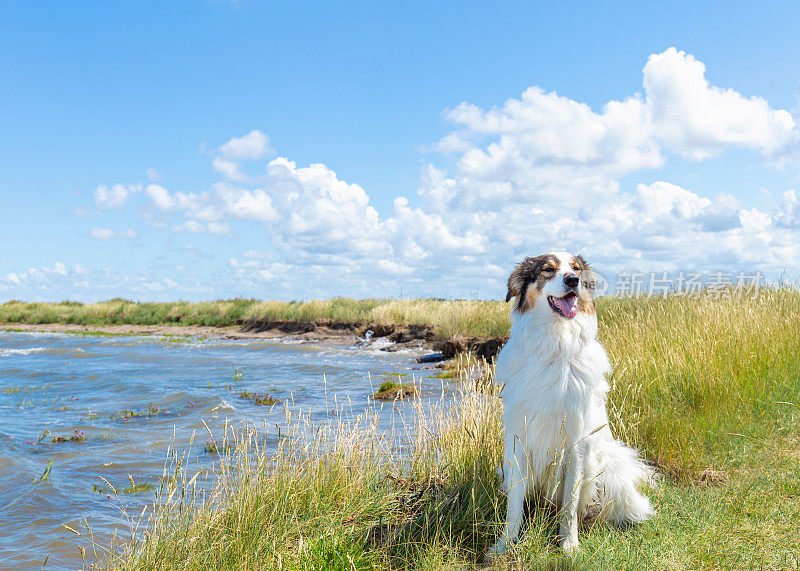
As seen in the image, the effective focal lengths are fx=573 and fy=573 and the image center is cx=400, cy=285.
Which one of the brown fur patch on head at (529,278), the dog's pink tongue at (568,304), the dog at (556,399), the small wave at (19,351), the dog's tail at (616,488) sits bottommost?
the small wave at (19,351)

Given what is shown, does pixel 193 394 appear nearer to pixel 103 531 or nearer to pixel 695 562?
pixel 103 531

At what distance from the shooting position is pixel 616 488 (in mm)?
3988

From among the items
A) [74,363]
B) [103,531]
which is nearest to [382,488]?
[103,531]

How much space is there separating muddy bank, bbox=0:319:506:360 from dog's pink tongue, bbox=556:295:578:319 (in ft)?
30.1

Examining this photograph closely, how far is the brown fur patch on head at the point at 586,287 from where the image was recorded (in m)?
3.72

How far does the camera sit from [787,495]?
16.0 feet

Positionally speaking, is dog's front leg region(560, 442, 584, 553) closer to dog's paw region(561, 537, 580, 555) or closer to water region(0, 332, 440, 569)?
dog's paw region(561, 537, 580, 555)

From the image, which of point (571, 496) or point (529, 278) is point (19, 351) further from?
point (571, 496)

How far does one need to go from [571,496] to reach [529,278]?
1.45 metres

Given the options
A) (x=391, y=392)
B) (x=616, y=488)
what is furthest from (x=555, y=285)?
(x=391, y=392)

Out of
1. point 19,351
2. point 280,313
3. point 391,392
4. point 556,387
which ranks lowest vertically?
point 19,351

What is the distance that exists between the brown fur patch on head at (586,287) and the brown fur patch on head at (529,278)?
207 mm

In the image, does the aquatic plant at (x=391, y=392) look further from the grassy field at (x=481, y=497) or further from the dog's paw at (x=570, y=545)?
the dog's paw at (x=570, y=545)

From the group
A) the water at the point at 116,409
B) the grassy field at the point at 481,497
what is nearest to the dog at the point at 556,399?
the grassy field at the point at 481,497
